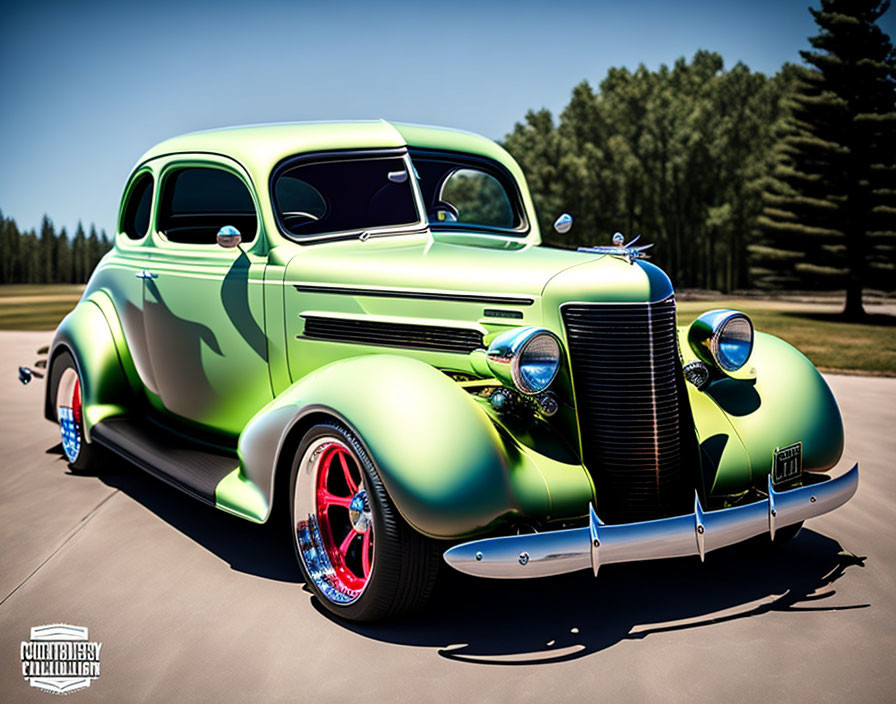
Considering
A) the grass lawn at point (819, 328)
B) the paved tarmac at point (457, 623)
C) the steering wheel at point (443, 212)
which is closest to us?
the paved tarmac at point (457, 623)

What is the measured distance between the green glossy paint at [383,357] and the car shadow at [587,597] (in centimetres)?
48

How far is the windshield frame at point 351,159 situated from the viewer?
4.48 metres

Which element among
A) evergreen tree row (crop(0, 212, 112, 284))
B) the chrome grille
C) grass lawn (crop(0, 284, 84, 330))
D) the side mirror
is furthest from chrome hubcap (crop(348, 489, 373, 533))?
evergreen tree row (crop(0, 212, 112, 284))

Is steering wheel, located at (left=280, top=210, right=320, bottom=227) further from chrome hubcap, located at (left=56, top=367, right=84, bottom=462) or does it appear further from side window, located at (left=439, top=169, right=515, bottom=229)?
chrome hubcap, located at (left=56, top=367, right=84, bottom=462)

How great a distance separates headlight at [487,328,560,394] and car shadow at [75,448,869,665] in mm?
970

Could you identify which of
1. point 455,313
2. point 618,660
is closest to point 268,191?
point 455,313

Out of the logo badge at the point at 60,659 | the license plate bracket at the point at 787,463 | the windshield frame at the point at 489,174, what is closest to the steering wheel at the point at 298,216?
the windshield frame at the point at 489,174

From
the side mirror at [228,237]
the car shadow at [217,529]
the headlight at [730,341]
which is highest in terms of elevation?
the side mirror at [228,237]

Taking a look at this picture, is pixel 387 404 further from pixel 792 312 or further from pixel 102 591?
pixel 792 312

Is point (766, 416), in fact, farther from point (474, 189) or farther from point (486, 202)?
point (474, 189)

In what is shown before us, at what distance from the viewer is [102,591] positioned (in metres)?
3.81

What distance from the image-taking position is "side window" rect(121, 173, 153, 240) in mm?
5840

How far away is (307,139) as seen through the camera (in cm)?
466

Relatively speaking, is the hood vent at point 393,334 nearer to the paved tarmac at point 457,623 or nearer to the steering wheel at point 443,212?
the steering wheel at point 443,212
